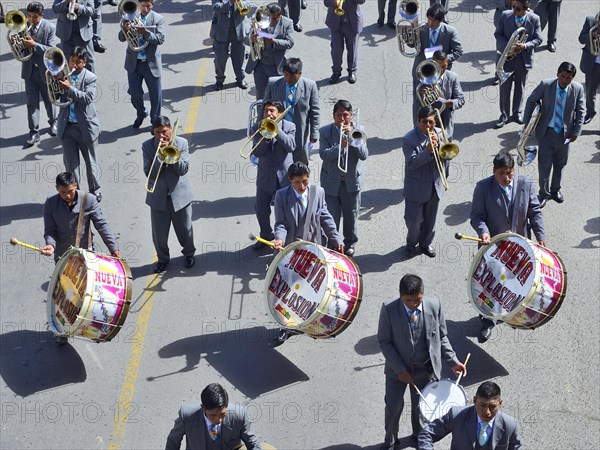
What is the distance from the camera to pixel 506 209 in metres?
12.9

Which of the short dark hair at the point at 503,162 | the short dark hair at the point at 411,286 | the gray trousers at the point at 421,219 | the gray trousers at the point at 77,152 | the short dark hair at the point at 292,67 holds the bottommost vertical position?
the gray trousers at the point at 421,219

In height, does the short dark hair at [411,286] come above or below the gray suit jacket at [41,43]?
below

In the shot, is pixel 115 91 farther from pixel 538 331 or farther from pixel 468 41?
pixel 538 331

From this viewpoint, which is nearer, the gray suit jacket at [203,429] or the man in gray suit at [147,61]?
the gray suit jacket at [203,429]

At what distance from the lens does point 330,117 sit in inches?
709

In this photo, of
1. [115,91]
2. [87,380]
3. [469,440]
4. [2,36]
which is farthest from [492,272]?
[2,36]

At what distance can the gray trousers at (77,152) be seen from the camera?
51.5 feet

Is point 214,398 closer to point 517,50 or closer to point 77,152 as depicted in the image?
point 77,152

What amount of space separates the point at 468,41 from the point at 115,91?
6107mm

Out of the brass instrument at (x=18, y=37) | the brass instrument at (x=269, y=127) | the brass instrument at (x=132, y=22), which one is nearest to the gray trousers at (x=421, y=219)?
the brass instrument at (x=269, y=127)

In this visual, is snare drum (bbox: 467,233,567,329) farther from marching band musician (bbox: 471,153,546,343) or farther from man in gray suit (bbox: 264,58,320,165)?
man in gray suit (bbox: 264,58,320,165)

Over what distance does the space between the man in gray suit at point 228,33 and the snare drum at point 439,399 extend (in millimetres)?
9025

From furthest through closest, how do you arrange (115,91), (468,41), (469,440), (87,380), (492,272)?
(468,41) < (115,91) < (87,380) < (492,272) < (469,440)

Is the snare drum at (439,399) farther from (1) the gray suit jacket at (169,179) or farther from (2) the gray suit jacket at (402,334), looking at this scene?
(1) the gray suit jacket at (169,179)
